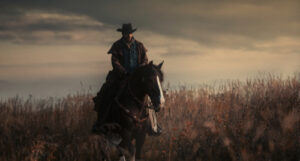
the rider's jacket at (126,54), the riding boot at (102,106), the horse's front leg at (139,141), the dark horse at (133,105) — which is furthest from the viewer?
the rider's jacket at (126,54)

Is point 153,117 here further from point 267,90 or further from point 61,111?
point 267,90

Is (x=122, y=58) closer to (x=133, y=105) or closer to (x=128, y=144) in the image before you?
(x=133, y=105)

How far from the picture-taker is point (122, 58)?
6.34 meters

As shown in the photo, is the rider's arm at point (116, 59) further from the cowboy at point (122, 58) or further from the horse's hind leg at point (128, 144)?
the horse's hind leg at point (128, 144)

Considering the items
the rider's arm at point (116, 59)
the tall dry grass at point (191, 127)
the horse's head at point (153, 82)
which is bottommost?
the tall dry grass at point (191, 127)

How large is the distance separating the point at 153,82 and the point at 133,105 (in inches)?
29.9

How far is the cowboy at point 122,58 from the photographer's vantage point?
6105 mm

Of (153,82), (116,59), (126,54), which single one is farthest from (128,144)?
(126,54)

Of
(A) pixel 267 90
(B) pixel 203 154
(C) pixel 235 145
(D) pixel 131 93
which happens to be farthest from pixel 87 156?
(A) pixel 267 90

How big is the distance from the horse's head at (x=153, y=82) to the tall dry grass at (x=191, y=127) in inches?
52.2

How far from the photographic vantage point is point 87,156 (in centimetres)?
652

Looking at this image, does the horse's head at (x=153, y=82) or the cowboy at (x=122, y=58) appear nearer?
the horse's head at (x=153, y=82)

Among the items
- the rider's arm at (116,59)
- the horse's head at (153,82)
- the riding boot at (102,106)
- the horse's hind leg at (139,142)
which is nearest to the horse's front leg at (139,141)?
the horse's hind leg at (139,142)

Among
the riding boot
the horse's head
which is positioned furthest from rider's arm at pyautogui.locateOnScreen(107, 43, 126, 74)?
the horse's head
